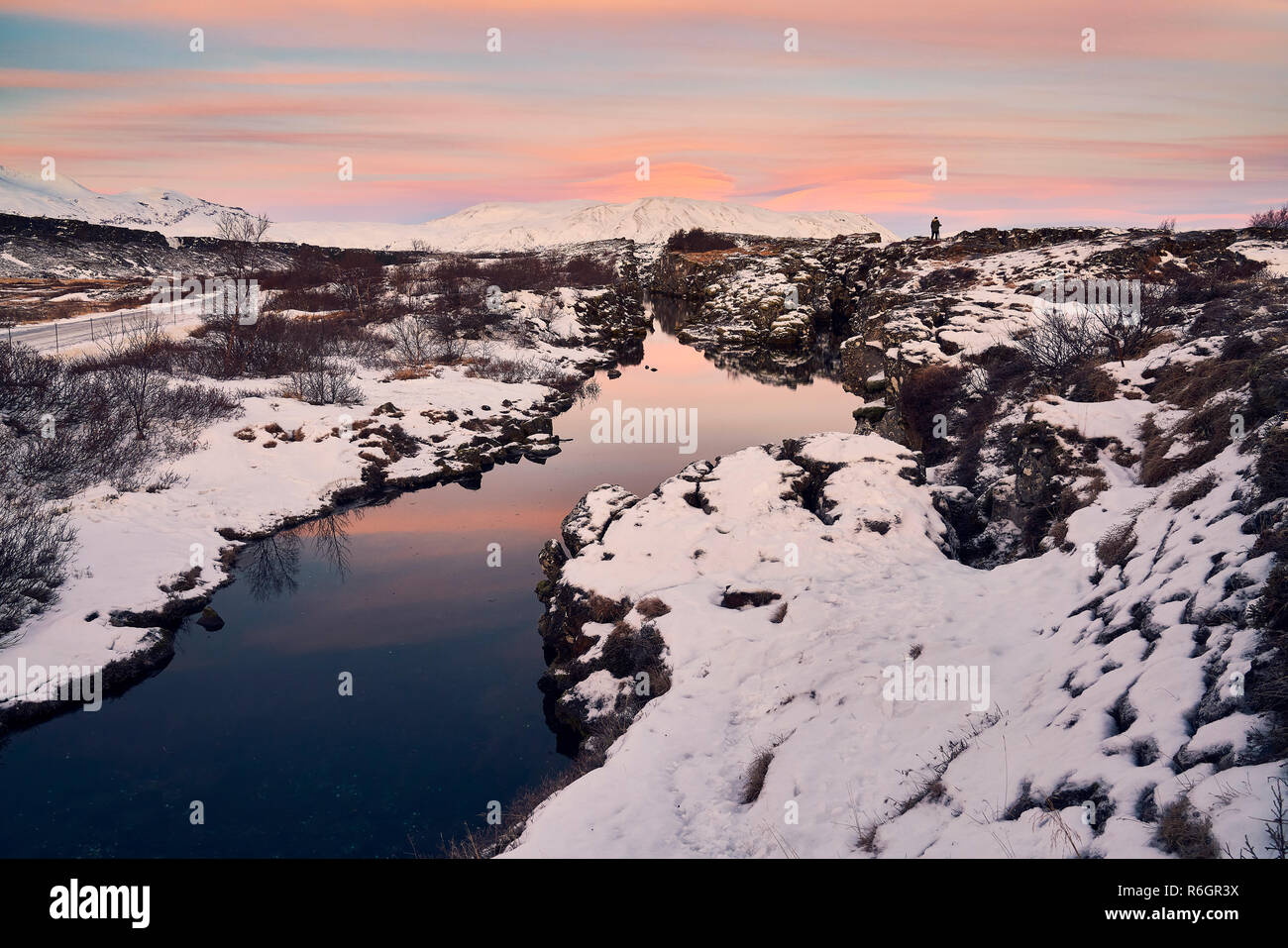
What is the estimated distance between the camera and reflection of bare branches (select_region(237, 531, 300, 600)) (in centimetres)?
2294

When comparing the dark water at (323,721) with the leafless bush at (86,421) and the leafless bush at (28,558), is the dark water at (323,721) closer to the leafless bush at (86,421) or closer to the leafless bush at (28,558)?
the leafless bush at (28,558)

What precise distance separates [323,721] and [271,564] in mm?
10669

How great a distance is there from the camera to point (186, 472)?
92.7ft

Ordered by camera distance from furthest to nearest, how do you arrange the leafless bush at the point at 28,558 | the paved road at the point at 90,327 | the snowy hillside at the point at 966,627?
the paved road at the point at 90,327 < the leafless bush at the point at 28,558 < the snowy hillside at the point at 966,627

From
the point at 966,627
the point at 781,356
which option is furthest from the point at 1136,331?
the point at 781,356

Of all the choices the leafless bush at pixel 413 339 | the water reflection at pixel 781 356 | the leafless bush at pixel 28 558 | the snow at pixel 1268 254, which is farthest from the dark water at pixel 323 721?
the snow at pixel 1268 254

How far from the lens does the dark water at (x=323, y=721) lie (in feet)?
43.3

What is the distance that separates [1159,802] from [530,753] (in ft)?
41.0

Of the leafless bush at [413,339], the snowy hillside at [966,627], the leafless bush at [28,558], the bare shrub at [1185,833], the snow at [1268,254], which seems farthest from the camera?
the leafless bush at [413,339]

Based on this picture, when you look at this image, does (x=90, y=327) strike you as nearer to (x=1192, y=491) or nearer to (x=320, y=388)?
(x=320, y=388)

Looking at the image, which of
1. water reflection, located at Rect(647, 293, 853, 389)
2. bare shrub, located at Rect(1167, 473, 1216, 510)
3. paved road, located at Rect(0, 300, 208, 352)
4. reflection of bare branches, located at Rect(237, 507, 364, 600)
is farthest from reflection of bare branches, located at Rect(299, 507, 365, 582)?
Result: water reflection, located at Rect(647, 293, 853, 389)

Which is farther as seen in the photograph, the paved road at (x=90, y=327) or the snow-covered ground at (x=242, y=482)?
the paved road at (x=90, y=327)

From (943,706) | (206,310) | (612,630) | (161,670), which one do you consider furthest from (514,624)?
(206,310)

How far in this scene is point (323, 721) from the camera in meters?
16.2
